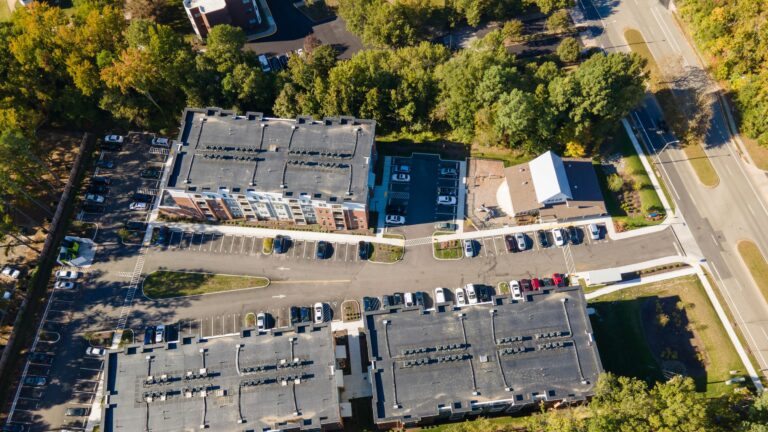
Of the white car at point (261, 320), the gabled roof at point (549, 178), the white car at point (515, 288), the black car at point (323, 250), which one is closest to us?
the white car at point (261, 320)

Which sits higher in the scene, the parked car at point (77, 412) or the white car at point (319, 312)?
the white car at point (319, 312)

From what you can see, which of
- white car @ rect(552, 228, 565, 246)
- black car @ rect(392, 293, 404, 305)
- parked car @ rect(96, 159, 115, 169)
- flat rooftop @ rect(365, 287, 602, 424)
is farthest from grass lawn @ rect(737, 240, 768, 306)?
parked car @ rect(96, 159, 115, 169)

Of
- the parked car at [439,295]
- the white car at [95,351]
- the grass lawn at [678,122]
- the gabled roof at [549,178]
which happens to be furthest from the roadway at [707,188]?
the white car at [95,351]

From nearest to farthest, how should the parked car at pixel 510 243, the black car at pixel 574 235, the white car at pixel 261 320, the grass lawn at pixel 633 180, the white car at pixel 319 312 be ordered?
the white car at pixel 261 320 < the white car at pixel 319 312 < the parked car at pixel 510 243 < the black car at pixel 574 235 < the grass lawn at pixel 633 180

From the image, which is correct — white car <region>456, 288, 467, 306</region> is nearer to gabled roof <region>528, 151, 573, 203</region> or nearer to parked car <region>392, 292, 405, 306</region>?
parked car <region>392, 292, 405, 306</region>

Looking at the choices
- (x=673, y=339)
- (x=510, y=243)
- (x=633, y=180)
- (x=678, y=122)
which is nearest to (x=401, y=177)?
(x=510, y=243)

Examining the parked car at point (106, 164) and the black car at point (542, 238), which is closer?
the black car at point (542, 238)

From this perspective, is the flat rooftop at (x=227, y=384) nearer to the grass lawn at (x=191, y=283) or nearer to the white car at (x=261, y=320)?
the white car at (x=261, y=320)

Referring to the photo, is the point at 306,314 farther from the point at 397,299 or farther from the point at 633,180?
the point at 633,180
